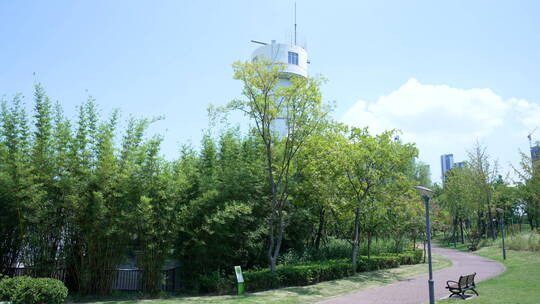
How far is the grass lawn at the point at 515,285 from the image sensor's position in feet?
31.7

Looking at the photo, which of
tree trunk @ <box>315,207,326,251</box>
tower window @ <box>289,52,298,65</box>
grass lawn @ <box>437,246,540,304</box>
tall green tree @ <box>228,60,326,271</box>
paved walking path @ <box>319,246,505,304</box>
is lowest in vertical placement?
paved walking path @ <box>319,246,505,304</box>

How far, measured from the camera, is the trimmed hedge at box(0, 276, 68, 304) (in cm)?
837

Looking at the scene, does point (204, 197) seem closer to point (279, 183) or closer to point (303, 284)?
point (279, 183)

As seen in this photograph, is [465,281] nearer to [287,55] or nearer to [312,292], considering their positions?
[312,292]

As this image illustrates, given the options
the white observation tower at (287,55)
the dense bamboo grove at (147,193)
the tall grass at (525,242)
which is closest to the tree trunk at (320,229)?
the dense bamboo grove at (147,193)

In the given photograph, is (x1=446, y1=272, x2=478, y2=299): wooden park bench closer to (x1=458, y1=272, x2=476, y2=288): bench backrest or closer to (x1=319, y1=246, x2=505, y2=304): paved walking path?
(x1=458, y1=272, x2=476, y2=288): bench backrest

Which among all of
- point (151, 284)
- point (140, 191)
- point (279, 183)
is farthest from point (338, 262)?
point (140, 191)

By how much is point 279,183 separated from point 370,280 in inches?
201

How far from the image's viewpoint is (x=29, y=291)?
8.41 meters

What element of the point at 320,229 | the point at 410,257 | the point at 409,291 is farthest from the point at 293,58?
the point at 409,291

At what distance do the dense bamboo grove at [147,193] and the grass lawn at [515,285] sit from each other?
17.9 ft

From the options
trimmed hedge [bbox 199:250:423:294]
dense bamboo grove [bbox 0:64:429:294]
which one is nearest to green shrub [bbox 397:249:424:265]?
trimmed hedge [bbox 199:250:423:294]

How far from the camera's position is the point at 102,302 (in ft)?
32.1

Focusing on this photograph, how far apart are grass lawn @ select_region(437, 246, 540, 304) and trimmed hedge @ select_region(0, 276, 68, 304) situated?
9.47 meters
